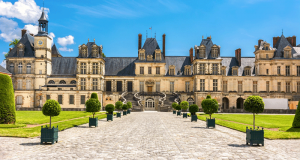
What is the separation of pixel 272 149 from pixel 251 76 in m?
49.8

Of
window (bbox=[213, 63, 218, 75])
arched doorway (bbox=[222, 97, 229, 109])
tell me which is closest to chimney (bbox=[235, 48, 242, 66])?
window (bbox=[213, 63, 218, 75])

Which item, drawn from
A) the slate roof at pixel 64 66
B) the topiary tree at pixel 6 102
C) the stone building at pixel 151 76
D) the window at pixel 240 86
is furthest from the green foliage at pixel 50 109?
the window at pixel 240 86

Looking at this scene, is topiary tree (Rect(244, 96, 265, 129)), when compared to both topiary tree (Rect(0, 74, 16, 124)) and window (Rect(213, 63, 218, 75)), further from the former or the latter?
window (Rect(213, 63, 218, 75))

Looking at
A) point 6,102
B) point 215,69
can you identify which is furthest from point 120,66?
point 6,102

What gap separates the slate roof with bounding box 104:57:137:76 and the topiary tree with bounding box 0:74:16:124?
133 ft

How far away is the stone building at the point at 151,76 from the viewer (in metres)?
56.9

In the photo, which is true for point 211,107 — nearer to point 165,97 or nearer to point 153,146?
point 153,146

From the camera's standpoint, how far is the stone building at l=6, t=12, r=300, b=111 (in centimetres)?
5694

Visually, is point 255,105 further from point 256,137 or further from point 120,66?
point 120,66

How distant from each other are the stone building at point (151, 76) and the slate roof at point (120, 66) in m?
0.23

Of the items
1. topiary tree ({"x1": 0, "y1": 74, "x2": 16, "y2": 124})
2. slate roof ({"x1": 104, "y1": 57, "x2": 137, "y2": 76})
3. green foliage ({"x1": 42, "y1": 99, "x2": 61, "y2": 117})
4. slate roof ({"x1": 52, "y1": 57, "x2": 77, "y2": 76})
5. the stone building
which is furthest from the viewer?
slate roof ({"x1": 104, "y1": 57, "x2": 137, "y2": 76})

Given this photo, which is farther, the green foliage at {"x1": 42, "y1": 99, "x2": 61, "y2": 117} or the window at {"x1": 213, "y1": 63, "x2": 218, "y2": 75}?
the window at {"x1": 213, "y1": 63, "x2": 218, "y2": 75}

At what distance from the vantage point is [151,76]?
60500 mm

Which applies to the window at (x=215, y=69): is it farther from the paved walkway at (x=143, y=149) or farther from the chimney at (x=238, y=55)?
the paved walkway at (x=143, y=149)
